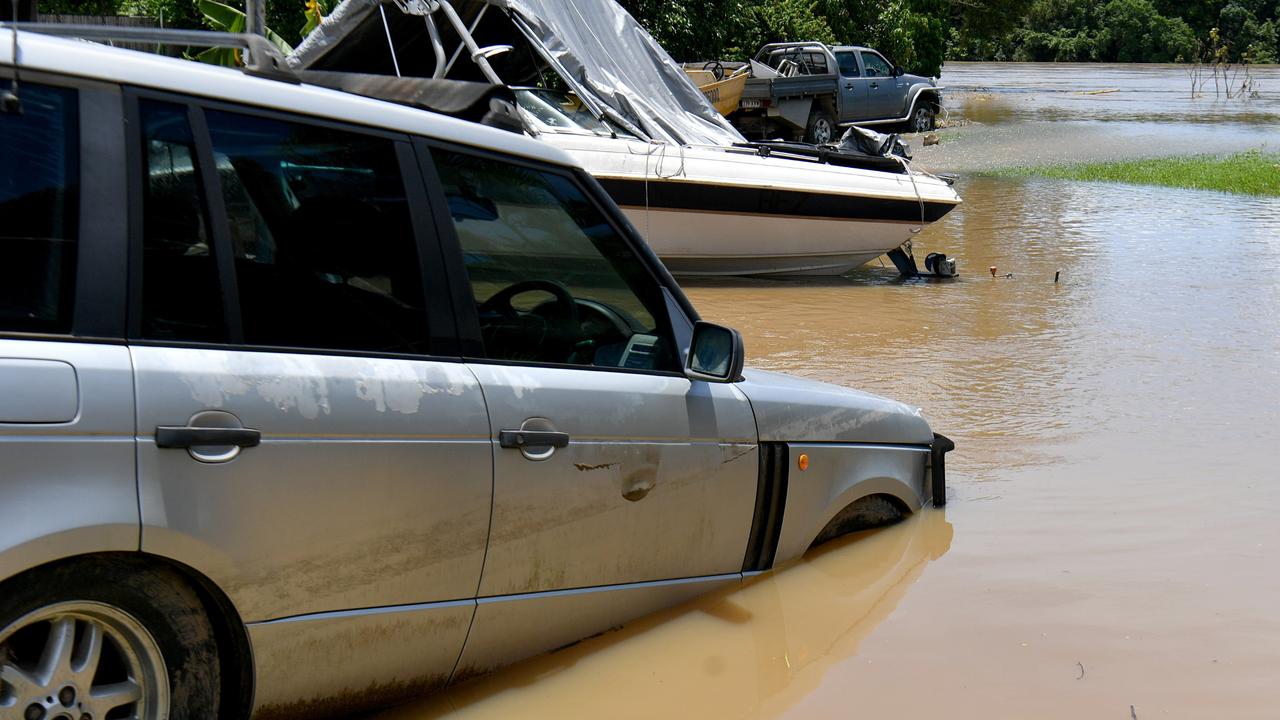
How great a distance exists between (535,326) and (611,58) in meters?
9.95

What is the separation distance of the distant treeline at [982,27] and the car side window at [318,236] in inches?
883

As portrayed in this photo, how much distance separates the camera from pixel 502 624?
359cm

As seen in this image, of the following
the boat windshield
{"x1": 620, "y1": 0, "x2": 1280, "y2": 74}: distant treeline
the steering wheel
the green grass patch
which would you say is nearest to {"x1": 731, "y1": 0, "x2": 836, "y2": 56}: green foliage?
{"x1": 620, "y1": 0, "x2": 1280, "y2": 74}: distant treeline

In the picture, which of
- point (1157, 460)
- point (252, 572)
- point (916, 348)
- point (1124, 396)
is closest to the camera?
point (252, 572)

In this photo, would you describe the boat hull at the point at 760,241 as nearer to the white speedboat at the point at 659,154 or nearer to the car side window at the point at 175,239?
the white speedboat at the point at 659,154

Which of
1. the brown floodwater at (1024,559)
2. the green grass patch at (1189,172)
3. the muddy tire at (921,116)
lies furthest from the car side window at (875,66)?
the brown floodwater at (1024,559)

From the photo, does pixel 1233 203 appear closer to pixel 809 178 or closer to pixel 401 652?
pixel 809 178

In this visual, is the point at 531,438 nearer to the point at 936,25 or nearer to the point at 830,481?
the point at 830,481

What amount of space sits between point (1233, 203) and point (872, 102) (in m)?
10.1

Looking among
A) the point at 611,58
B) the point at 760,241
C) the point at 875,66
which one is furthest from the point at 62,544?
the point at 875,66

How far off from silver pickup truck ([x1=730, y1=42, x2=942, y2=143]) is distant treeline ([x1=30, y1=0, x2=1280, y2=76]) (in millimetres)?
1602

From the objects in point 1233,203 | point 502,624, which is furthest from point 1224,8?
point 502,624

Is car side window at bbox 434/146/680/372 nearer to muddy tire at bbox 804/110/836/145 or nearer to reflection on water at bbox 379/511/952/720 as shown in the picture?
reflection on water at bbox 379/511/952/720

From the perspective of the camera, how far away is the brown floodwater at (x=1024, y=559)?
3982 millimetres
